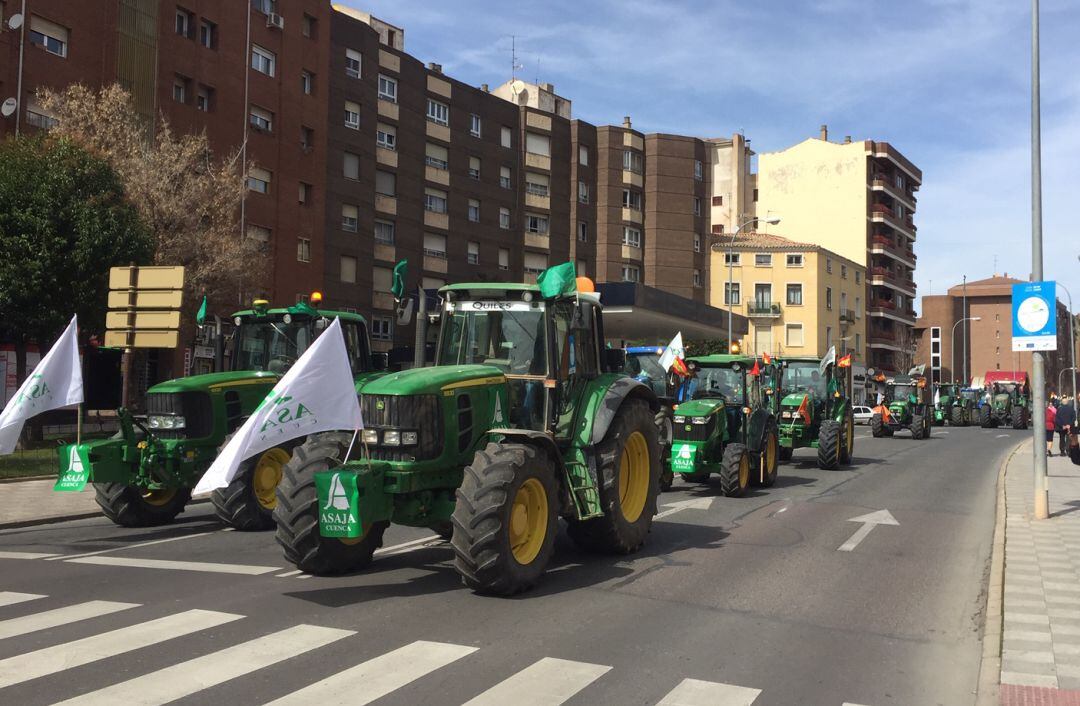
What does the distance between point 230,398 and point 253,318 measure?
1.20 meters

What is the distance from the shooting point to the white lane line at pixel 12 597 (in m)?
7.23

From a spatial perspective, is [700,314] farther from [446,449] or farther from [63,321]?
[446,449]

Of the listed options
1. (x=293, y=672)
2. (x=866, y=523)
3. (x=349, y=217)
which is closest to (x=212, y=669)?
(x=293, y=672)

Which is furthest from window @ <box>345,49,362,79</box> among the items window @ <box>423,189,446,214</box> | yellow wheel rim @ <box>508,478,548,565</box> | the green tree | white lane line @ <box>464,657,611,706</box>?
white lane line @ <box>464,657,611,706</box>

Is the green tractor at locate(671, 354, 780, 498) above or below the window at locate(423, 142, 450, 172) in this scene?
below

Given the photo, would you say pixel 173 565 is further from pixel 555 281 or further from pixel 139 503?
pixel 555 281

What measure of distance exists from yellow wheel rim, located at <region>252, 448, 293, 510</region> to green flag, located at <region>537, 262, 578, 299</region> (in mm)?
4324

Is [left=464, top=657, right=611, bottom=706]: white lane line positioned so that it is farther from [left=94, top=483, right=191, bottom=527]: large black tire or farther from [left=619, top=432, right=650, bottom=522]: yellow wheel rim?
[left=94, top=483, right=191, bottom=527]: large black tire

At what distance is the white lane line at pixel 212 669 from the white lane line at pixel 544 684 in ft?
4.50

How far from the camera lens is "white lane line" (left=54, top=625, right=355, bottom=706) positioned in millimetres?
5023

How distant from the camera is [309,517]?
301 inches

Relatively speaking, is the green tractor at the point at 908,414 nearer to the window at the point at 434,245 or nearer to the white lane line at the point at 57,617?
the window at the point at 434,245

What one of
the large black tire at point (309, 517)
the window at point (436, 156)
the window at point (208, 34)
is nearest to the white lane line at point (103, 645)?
the large black tire at point (309, 517)

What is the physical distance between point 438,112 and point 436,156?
2.26 meters
